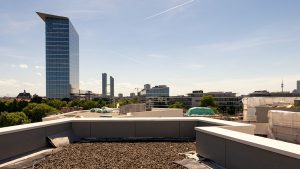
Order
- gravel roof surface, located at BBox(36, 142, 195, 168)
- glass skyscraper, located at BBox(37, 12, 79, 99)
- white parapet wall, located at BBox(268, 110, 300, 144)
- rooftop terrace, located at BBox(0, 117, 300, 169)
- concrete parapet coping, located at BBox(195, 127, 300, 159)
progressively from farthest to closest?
glass skyscraper, located at BBox(37, 12, 79, 99) → white parapet wall, located at BBox(268, 110, 300, 144) → gravel roof surface, located at BBox(36, 142, 195, 168) → rooftop terrace, located at BBox(0, 117, 300, 169) → concrete parapet coping, located at BBox(195, 127, 300, 159)

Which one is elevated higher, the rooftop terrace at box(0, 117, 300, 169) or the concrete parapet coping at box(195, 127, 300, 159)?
the concrete parapet coping at box(195, 127, 300, 159)

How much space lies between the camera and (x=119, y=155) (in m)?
9.34

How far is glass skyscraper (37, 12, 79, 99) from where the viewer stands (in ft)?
575

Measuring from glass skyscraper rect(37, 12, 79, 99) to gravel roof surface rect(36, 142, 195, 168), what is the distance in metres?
175

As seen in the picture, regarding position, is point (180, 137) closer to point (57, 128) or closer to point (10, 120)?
point (57, 128)

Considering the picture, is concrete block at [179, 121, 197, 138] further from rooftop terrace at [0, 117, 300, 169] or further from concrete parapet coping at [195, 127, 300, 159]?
concrete parapet coping at [195, 127, 300, 159]

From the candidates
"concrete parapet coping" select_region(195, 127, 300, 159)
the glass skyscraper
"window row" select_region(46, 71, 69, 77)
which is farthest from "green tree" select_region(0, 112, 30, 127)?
"window row" select_region(46, 71, 69, 77)

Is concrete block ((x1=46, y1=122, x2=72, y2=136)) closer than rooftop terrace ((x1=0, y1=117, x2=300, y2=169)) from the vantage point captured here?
No

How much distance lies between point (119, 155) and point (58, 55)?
17838 cm

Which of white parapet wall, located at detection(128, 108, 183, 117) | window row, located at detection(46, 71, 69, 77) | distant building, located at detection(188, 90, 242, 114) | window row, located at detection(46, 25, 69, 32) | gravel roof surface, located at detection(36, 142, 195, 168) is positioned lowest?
distant building, located at detection(188, 90, 242, 114)

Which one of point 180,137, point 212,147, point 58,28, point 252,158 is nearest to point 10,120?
point 180,137

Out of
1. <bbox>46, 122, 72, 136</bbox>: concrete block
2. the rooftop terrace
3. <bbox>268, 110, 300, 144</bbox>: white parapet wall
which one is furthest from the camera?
<bbox>268, 110, 300, 144</bbox>: white parapet wall

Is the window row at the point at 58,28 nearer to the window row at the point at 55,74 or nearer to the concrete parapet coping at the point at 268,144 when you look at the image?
the window row at the point at 55,74

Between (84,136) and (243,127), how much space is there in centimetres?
681
